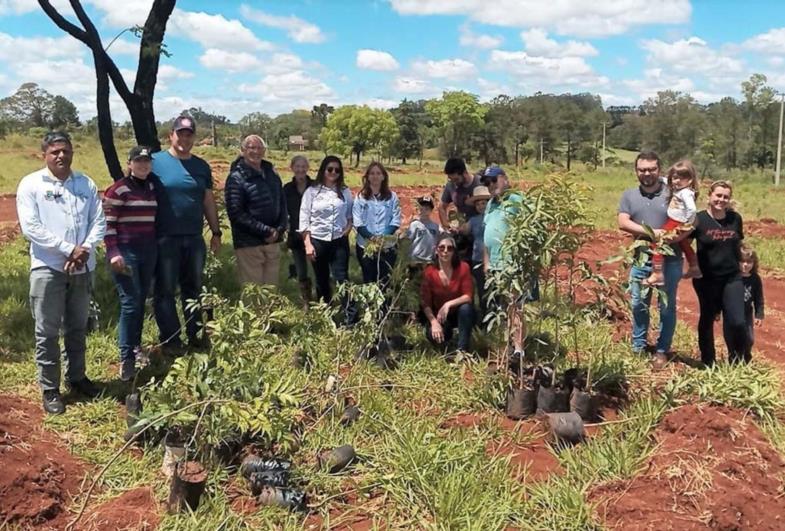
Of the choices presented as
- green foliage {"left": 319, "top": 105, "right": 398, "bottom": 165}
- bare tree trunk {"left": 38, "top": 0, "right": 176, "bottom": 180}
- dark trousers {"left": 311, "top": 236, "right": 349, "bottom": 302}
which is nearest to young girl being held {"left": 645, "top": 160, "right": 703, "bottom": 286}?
dark trousers {"left": 311, "top": 236, "right": 349, "bottom": 302}

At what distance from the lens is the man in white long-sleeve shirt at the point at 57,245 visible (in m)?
3.89

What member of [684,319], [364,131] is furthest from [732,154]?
[684,319]

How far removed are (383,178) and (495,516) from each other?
3108mm

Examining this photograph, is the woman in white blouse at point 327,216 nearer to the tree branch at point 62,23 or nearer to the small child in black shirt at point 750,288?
the small child in black shirt at point 750,288

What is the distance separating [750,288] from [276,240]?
3.48 meters

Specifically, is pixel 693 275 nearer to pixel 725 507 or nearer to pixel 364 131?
pixel 725 507

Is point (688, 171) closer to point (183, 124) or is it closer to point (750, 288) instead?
point (750, 288)

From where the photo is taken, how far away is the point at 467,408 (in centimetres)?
423

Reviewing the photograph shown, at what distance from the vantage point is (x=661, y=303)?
4.87 metres

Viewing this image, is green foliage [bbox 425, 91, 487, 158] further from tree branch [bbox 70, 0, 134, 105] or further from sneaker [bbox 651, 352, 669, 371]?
sneaker [bbox 651, 352, 669, 371]

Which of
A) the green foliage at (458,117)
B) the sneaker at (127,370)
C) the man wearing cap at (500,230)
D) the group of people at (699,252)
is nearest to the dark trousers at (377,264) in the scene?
the man wearing cap at (500,230)

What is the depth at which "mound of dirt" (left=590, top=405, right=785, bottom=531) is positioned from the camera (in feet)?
9.61

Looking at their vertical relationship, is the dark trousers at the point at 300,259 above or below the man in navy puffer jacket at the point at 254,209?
below

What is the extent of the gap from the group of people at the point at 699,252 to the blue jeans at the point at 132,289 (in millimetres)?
3207
